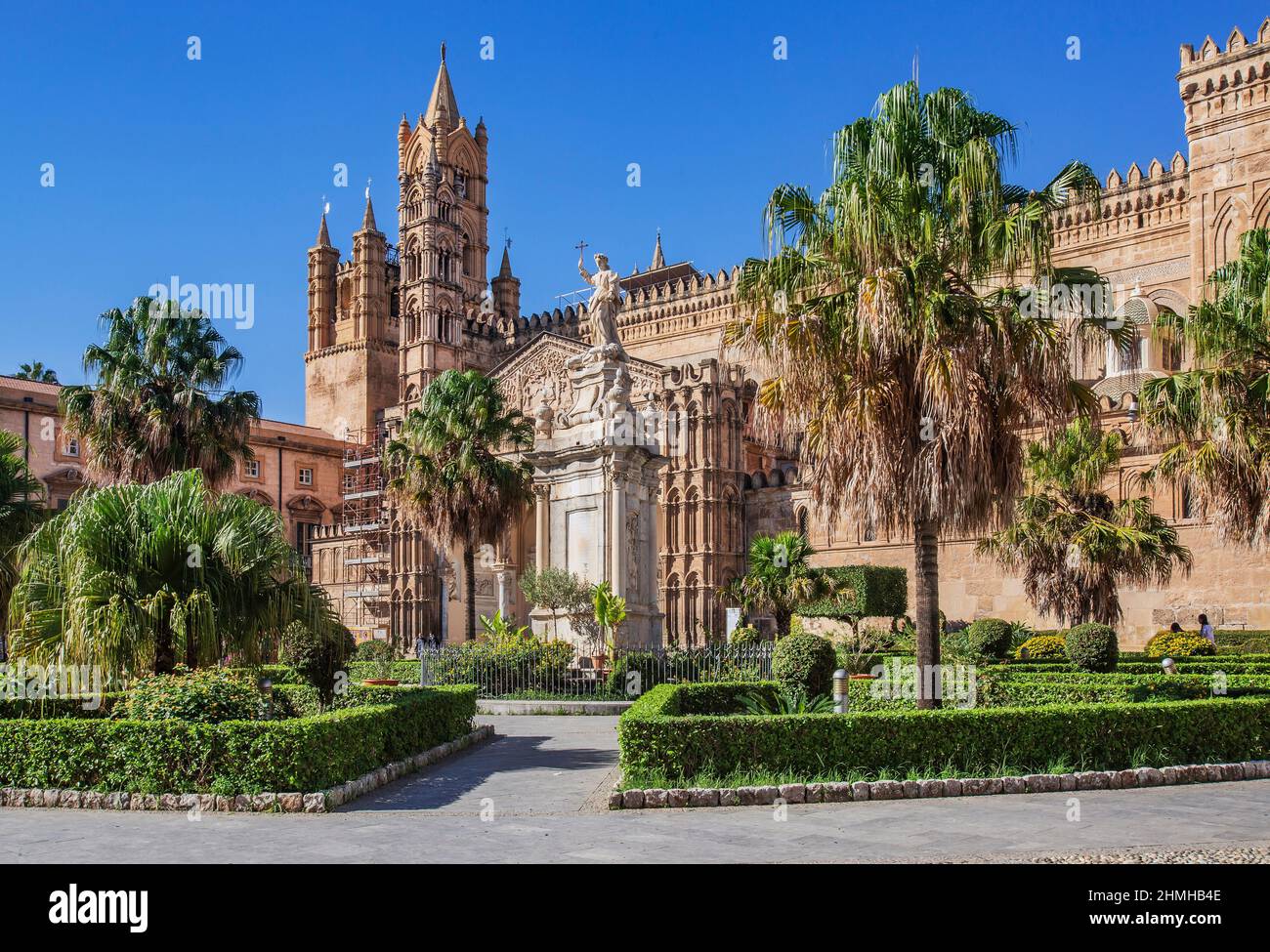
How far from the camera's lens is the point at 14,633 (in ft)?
45.2

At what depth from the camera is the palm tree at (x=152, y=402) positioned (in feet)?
94.5

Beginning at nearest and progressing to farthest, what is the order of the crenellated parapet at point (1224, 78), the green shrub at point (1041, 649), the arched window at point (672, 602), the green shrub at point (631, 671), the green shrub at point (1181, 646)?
the green shrub at point (631, 671) < the green shrub at point (1181, 646) < the green shrub at point (1041, 649) < the crenellated parapet at point (1224, 78) < the arched window at point (672, 602)

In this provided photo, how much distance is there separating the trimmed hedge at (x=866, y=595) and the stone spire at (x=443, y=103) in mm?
42322

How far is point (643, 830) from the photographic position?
→ 32.7 feet

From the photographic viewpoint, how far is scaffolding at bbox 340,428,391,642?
6338 centimetres

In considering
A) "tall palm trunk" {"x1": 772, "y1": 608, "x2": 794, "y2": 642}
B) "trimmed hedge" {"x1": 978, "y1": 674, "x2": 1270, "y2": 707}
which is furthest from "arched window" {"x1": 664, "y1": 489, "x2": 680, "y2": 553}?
"trimmed hedge" {"x1": 978, "y1": 674, "x2": 1270, "y2": 707}

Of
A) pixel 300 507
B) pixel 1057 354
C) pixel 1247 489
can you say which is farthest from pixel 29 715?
pixel 300 507

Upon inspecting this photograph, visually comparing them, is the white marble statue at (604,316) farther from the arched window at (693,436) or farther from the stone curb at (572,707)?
the arched window at (693,436)

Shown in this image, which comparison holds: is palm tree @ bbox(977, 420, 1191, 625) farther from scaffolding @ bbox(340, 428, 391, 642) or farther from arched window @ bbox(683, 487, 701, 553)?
scaffolding @ bbox(340, 428, 391, 642)

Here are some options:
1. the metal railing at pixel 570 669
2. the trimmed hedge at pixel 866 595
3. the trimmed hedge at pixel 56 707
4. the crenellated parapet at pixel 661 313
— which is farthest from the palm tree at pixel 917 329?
the crenellated parapet at pixel 661 313

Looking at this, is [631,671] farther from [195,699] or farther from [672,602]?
[672,602]

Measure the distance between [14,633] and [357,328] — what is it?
67.8 m

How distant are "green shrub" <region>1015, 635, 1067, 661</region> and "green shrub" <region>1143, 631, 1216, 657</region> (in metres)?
1.93
